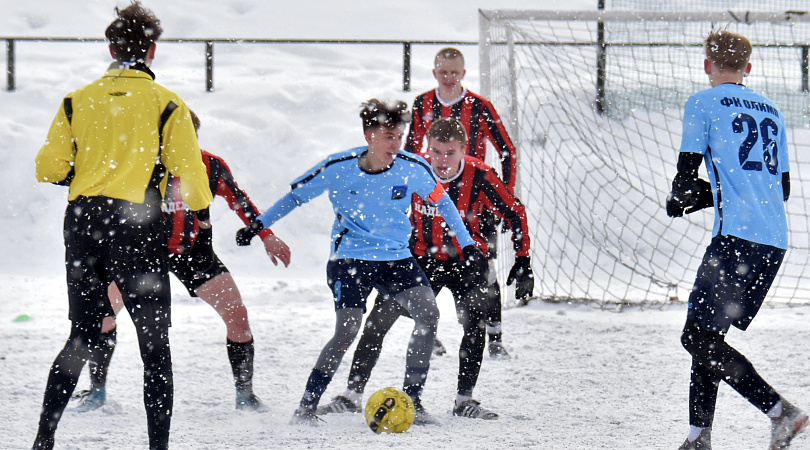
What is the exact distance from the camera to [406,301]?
133 inches

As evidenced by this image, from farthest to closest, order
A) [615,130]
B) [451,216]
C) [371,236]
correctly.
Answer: [615,130] → [451,216] → [371,236]

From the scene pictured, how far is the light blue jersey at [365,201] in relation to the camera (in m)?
3.38

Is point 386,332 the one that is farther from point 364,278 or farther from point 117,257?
point 117,257

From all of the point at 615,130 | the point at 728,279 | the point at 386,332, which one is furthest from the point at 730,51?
the point at 615,130

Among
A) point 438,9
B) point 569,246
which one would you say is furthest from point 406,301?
point 438,9

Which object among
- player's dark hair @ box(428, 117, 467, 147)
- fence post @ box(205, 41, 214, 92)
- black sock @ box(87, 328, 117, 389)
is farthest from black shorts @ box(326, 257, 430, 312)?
fence post @ box(205, 41, 214, 92)

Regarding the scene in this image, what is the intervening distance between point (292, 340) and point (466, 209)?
67.7 inches

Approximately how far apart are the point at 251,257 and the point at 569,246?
10.9ft

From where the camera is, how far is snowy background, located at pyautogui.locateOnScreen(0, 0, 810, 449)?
3.33 metres

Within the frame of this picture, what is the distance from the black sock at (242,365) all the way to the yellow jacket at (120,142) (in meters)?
1.26

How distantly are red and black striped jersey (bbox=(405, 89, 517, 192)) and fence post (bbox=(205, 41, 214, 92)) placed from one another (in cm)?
747

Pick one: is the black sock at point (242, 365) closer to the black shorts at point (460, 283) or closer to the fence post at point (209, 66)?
the black shorts at point (460, 283)

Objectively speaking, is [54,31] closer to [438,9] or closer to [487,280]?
[438,9]

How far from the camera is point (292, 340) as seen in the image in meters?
5.15
